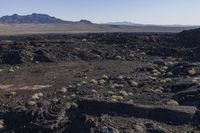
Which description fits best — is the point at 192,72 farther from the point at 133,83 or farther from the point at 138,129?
the point at 138,129

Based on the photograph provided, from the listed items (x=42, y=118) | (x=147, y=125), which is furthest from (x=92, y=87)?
(x=147, y=125)

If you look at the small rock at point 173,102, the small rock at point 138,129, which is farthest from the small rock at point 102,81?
the small rock at point 138,129

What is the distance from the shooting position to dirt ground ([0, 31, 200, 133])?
1908 centimetres

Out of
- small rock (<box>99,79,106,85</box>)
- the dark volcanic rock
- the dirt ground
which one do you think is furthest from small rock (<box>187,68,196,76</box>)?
the dark volcanic rock

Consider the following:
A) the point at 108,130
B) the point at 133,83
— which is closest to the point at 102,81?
the point at 133,83

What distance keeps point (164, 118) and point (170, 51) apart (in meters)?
29.5

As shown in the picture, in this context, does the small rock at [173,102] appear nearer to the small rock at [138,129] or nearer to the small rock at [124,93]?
the small rock at [138,129]

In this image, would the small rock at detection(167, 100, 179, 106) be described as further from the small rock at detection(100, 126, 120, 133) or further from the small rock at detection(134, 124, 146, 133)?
the small rock at detection(100, 126, 120, 133)

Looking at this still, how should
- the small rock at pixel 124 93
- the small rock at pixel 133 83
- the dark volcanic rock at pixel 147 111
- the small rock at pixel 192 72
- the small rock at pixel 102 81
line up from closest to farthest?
the dark volcanic rock at pixel 147 111 < the small rock at pixel 124 93 < the small rock at pixel 133 83 < the small rock at pixel 192 72 < the small rock at pixel 102 81

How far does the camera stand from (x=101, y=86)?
28828 millimetres

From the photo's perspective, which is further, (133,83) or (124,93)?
(133,83)

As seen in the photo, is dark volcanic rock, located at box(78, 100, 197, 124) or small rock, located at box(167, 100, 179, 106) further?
small rock, located at box(167, 100, 179, 106)

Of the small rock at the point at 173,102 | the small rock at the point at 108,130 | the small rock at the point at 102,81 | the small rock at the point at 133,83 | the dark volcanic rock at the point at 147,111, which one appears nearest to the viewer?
the small rock at the point at 108,130

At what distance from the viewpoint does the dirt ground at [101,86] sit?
62.6 ft
